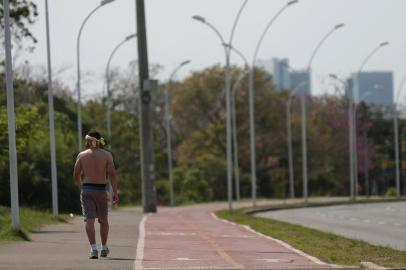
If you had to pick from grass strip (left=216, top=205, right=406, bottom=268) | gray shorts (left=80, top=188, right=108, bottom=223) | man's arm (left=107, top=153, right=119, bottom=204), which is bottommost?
grass strip (left=216, top=205, right=406, bottom=268)

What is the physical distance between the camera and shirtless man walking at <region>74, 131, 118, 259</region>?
1700cm

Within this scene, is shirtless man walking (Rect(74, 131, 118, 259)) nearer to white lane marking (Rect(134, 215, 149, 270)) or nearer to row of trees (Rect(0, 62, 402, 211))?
white lane marking (Rect(134, 215, 149, 270))

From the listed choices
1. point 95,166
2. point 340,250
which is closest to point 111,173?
point 95,166

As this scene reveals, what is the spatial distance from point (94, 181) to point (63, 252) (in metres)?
1.93

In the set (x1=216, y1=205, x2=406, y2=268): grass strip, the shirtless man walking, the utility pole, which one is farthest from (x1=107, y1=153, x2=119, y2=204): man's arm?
the utility pole

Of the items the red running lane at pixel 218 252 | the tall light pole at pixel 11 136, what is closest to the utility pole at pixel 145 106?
the red running lane at pixel 218 252

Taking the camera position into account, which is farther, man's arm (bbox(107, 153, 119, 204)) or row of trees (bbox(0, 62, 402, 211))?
row of trees (bbox(0, 62, 402, 211))

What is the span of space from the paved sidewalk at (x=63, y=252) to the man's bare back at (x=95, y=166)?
1146 mm

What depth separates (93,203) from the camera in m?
17.1

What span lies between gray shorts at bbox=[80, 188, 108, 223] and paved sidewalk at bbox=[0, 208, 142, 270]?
631 millimetres

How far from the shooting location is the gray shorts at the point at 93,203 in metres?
17.0

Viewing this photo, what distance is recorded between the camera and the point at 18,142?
36.3m

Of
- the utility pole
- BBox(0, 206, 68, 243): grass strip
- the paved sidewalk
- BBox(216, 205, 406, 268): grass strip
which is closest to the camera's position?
the paved sidewalk

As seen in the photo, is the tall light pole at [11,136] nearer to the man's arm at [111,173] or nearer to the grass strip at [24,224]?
the grass strip at [24,224]
